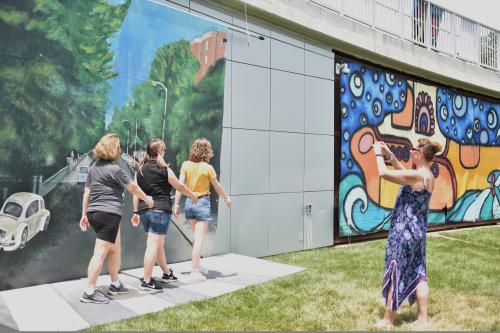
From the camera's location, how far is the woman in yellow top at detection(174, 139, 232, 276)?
599cm

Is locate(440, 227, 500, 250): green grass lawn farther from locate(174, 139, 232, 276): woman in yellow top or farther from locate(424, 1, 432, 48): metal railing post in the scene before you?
locate(174, 139, 232, 276): woman in yellow top

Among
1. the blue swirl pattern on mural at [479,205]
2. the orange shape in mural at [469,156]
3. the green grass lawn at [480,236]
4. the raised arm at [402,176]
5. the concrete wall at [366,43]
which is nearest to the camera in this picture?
the raised arm at [402,176]

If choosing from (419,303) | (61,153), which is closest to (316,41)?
(61,153)

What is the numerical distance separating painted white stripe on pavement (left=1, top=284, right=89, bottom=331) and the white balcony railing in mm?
7211

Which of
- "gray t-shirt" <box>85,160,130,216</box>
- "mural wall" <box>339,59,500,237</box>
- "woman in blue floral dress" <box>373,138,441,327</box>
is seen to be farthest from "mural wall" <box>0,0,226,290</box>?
"mural wall" <box>339,59,500,237</box>

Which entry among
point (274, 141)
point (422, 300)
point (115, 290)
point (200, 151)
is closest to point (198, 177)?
point (200, 151)

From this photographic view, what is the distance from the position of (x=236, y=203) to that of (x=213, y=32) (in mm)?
2756

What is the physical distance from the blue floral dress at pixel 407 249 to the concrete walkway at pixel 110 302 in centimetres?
204

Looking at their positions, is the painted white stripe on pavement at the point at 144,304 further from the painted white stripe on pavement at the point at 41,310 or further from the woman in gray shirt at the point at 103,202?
the painted white stripe on pavement at the point at 41,310

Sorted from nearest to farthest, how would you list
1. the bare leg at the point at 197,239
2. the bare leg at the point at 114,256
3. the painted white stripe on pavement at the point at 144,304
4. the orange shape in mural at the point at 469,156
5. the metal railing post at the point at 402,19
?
the painted white stripe on pavement at the point at 144,304
the bare leg at the point at 114,256
the bare leg at the point at 197,239
the metal railing post at the point at 402,19
the orange shape in mural at the point at 469,156

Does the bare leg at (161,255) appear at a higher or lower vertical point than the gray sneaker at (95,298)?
higher

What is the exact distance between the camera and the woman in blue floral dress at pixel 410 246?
165 inches

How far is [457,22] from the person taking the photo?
45.4ft

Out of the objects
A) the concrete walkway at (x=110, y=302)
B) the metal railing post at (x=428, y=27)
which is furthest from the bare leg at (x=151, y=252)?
the metal railing post at (x=428, y=27)
